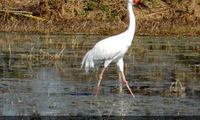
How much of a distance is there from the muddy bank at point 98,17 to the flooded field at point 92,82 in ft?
12.7

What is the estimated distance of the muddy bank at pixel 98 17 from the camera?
22141 mm

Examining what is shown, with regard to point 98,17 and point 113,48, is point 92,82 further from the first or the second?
point 98,17

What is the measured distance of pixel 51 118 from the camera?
24.0 ft

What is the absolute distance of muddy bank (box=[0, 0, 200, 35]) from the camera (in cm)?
2214

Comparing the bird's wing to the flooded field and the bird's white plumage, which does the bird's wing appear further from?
the flooded field

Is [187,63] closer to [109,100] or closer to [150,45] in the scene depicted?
[150,45]

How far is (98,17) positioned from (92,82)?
13.6 meters

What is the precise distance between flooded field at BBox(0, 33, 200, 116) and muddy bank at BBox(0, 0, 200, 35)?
3.87 meters

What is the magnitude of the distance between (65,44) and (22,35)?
332 cm

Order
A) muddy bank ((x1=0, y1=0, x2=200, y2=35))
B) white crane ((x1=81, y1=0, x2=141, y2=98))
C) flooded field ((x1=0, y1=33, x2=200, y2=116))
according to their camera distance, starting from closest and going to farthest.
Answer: flooded field ((x1=0, y1=33, x2=200, y2=116)) < white crane ((x1=81, y1=0, x2=141, y2=98)) < muddy bank ((x1=0, y1=0, x2=200, y2=35))

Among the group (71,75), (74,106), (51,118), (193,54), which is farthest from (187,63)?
(51,118)

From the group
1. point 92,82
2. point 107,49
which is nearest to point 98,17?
point 92,82

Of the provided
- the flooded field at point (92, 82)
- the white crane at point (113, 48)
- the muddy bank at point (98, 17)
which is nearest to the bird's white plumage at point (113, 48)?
the white crane at point (113, 48)

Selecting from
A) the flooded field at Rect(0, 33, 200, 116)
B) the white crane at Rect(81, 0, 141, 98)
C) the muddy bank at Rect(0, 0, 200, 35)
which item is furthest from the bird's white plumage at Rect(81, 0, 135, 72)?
the muddy bank at Rect(0, 0, 200, 35)
